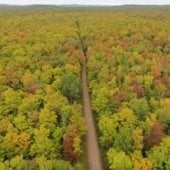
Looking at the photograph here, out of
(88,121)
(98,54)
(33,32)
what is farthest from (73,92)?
(33,32)

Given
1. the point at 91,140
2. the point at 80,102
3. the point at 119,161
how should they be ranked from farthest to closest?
the point at 80,102, the point at 91,140, the point at 119,161

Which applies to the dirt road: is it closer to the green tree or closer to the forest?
the forest

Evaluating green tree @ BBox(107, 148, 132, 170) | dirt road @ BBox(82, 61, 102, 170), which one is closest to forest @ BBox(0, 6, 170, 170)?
green tree @ BBox(107, 148, 132, 170)

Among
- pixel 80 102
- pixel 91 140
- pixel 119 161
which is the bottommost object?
pixel 91 140

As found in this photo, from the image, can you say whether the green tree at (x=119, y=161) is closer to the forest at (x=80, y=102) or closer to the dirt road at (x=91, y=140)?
the forest at (x=80, y=102)

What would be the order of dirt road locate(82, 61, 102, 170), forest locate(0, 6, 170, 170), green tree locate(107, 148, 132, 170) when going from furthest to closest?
1. dirt road locate(82, 61, 102, 170)
2. forest locate(0, 6, 170, 170)
3. green tree locate(107, 148, 132, 170)

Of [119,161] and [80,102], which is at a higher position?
[119,161]

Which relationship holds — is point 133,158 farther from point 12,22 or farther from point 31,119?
point 12,22

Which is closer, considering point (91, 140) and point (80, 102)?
point (91, 140)

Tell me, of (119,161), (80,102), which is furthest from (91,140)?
(80,102)

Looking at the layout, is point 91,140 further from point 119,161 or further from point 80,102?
point 80,102
